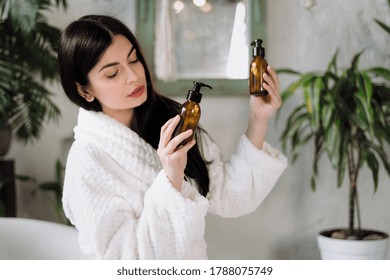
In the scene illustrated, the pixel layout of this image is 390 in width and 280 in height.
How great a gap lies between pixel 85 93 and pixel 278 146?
726mm

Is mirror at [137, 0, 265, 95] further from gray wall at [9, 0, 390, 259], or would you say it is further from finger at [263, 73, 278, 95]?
finger at [263, 73, 278, 95]

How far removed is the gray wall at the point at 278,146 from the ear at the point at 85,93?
1.37ft

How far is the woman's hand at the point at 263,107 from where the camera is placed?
2.47 feet

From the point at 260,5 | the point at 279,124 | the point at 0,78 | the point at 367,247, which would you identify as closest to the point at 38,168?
the point at 0,78

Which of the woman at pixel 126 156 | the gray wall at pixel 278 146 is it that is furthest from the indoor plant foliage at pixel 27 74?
the woman at pixel 126 156

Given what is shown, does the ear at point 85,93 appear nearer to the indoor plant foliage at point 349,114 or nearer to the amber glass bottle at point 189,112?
the amber glass bottle at point 189,112

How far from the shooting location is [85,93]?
76 cm

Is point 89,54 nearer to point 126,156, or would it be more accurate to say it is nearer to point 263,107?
point 126,156

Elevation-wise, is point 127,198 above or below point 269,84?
below

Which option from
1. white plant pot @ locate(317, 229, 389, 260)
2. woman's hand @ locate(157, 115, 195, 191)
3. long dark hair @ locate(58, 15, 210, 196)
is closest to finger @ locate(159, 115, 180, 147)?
woman's hand @ locate(157, 115, 195, 191)

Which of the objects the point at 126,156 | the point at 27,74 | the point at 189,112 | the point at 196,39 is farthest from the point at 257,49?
the point at 27,74

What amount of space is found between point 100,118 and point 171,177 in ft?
0.53
